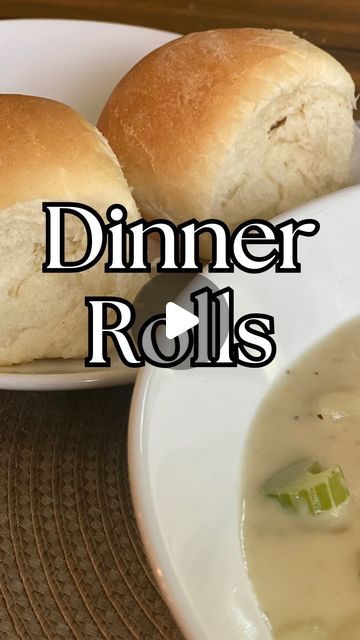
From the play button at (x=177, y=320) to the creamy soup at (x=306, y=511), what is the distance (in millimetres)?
178

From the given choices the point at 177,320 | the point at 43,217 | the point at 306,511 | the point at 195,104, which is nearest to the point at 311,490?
the point at 306,511

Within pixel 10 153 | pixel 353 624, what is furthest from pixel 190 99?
pixel 353 624

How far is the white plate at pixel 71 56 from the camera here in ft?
6.44

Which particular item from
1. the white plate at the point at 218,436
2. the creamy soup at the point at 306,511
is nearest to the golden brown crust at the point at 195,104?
the white plate at the point at 218,436

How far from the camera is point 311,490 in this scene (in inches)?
41.4

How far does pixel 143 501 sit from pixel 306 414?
1.06ft

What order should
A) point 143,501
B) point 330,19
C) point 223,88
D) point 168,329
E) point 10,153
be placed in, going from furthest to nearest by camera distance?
point 330,19
point 223,88
point 10,153
point 168,329
point 143,501

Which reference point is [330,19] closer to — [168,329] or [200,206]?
[200,206]

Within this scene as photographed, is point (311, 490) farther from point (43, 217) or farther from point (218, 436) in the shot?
point (43, 217)

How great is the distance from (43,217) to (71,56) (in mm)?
749

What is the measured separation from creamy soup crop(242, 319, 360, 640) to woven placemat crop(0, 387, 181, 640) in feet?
0.70

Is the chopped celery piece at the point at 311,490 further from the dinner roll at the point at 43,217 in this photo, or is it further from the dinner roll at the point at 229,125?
the dinner roll at the point at 229,125

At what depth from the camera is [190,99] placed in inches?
61.4

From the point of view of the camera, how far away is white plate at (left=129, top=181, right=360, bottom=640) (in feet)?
3.06
